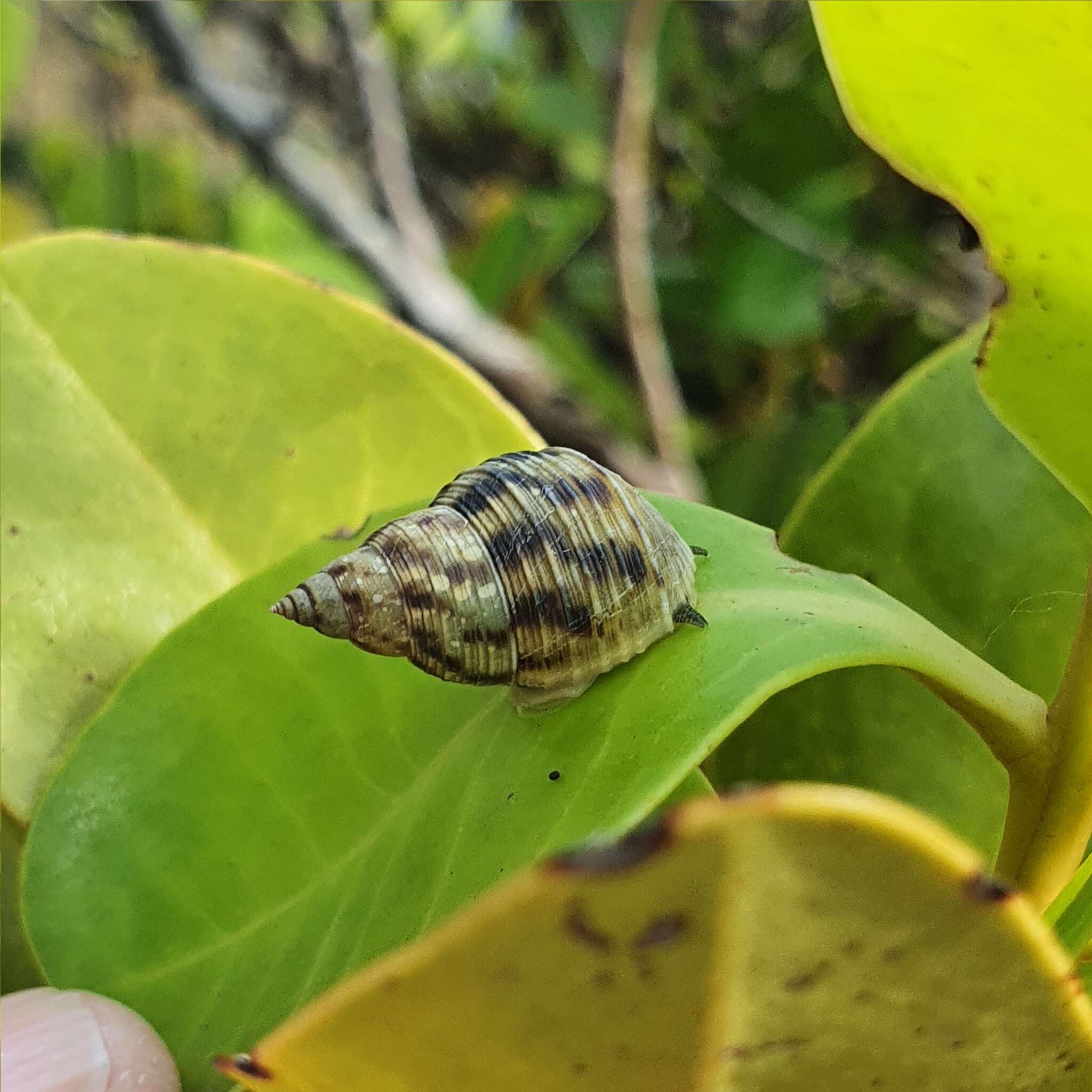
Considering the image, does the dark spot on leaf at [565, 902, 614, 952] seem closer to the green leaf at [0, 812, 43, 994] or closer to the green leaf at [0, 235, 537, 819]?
the green leaf at [0, 235, 537, 819]

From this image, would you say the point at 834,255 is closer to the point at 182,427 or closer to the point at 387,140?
the point at 387,140

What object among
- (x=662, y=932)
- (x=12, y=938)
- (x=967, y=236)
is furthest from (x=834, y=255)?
(x=662, y=932)

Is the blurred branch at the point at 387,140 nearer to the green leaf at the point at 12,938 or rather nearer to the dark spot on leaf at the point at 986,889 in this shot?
the green leaf at the point at 12,938

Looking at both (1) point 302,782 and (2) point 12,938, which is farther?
(2) point 12,938

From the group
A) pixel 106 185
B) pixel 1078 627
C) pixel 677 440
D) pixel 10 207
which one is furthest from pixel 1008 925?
pixel 10 207

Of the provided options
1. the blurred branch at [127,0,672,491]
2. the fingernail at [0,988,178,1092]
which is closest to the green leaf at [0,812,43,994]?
the fingernail at [0,988,178,1092]

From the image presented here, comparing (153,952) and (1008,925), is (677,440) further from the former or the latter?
(1008,925)

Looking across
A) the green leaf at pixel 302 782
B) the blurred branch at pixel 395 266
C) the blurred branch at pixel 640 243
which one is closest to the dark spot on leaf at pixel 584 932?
the green leaf at pixel 302 782
